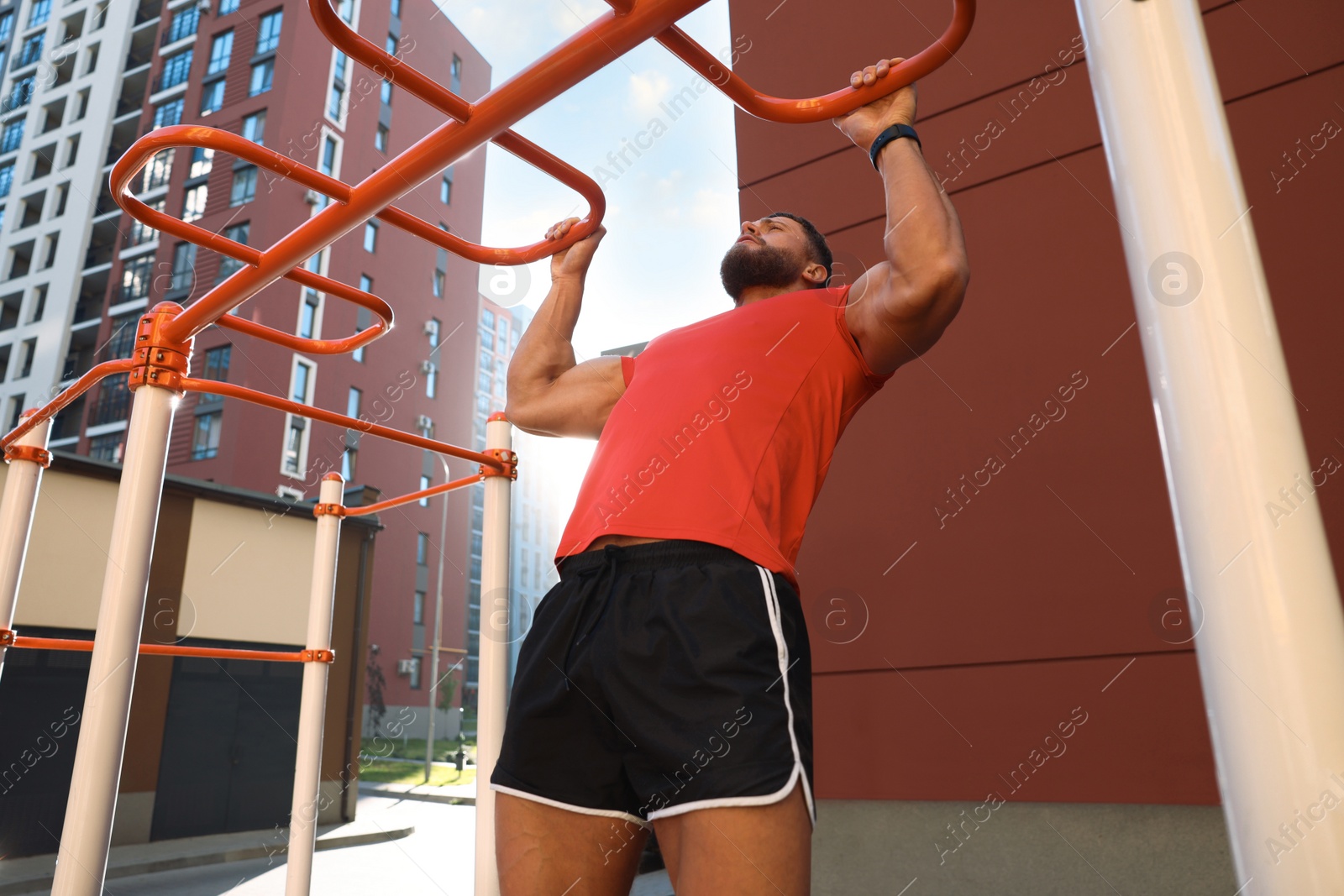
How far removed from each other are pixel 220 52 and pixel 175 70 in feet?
6.18

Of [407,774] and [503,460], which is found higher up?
[503,460]

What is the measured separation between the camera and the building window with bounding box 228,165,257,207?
17255mm

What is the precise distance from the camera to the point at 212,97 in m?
18.9

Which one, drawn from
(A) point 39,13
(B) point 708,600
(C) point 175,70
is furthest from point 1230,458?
(A) point 39,13

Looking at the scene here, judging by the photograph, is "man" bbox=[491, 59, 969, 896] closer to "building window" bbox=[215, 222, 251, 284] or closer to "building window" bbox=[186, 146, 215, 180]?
"building window" bbox=[215, 222, 251, 284]

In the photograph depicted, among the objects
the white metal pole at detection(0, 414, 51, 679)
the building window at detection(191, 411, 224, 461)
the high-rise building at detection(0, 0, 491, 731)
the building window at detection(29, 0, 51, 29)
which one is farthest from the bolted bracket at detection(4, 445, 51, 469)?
the building window at detection(29, 0, 51, 29)

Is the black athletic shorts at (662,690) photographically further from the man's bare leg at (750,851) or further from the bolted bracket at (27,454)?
the bolted bracket at (27,454)

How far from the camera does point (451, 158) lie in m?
1.14

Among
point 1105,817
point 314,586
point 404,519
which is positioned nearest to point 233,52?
point 404,519

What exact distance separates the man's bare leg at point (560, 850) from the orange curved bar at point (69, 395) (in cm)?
108

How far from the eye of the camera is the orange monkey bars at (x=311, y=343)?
3.27 ft

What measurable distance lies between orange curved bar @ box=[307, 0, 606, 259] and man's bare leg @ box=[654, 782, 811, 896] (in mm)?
891

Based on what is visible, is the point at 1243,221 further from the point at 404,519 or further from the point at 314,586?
the point at 404,519

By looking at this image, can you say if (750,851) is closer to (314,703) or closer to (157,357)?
(157,357)
